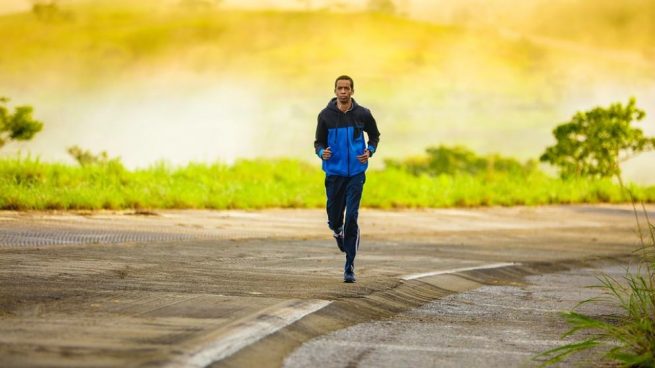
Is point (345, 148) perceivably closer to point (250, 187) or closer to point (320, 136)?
point (320, 136)

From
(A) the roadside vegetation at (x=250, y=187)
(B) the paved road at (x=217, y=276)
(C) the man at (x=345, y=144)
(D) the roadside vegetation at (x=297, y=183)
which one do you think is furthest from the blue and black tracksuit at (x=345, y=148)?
(A) the roadside vegetation at (x=250, y=187)

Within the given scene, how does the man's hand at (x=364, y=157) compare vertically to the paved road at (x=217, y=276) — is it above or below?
above

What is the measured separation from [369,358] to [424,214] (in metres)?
20.8

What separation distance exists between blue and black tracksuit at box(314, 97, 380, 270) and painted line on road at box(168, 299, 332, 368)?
2.02 meters

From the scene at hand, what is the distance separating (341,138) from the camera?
12180 millimetres

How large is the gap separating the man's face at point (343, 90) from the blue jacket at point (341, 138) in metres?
0.15

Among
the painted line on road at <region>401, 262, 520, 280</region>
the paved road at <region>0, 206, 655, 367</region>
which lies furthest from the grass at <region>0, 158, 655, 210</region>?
the painted line on road at <region>401, 262, 520, 280</region>

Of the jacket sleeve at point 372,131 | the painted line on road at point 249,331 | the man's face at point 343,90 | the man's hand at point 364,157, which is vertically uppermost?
the man's face at point 343,90

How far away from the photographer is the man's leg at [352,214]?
12.3 meters

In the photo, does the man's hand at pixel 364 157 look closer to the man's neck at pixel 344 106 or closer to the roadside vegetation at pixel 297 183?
the man's neck at pixel 344 106

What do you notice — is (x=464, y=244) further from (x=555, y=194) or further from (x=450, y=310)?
(x=555, y=194)

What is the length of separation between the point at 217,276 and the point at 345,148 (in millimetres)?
1871

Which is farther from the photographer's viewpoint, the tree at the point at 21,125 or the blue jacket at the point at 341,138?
the tree at the point at 21,125

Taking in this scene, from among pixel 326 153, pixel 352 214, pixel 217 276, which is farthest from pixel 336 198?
pixel 217 276
